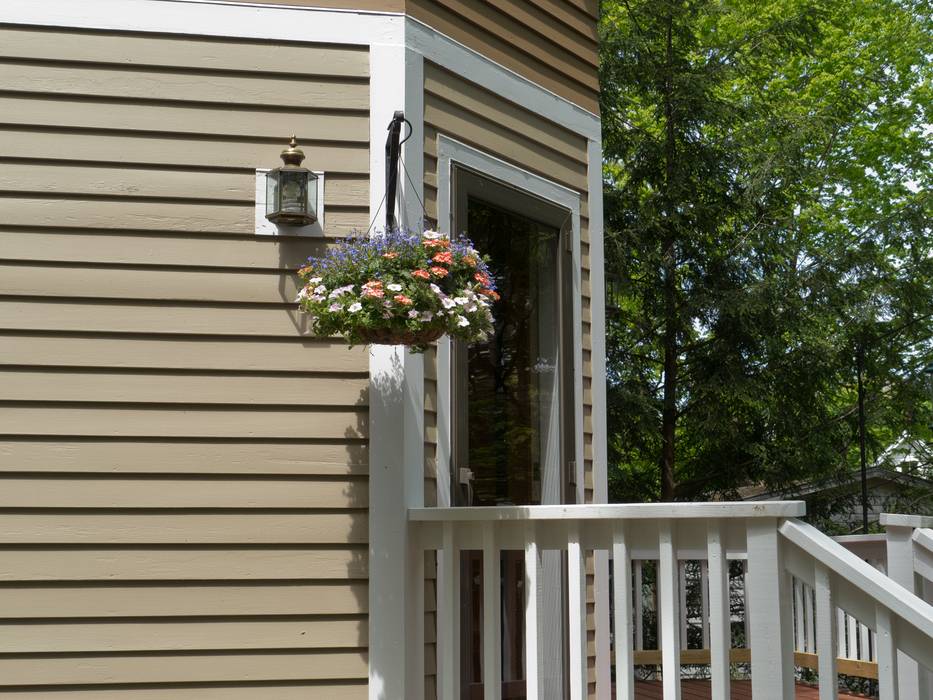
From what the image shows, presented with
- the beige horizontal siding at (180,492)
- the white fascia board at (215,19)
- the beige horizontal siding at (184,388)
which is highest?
the white fascia board at (215,19)

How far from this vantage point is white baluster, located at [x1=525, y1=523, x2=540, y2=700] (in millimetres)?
3061

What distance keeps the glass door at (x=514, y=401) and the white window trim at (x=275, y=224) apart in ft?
1.78

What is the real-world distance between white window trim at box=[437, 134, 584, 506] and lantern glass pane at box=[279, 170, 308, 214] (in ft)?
1.76

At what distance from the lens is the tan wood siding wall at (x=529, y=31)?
388 centimetres

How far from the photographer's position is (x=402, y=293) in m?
2.99

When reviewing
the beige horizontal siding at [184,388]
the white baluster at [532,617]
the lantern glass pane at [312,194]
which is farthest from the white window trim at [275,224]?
the white baluster at [532,617]

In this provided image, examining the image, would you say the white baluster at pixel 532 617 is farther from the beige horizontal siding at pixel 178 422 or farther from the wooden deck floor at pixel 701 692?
the wooden deck floor at pixel 701 692

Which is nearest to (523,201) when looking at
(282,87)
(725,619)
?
(282,87)

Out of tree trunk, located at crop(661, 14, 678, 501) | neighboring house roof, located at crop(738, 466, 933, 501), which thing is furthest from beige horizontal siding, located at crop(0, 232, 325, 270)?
neighboring house roof, located at crop(738, 466, 933, 501)

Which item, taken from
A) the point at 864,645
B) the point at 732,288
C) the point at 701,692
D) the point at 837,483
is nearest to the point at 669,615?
the point at 864,645

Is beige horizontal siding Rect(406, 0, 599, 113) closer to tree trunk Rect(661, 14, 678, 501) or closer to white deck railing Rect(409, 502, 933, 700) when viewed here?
white deck railing Rect(409, 502, 933, 700)

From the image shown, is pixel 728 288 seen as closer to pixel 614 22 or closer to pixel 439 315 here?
pixel 614 22

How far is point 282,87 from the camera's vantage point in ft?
12.0

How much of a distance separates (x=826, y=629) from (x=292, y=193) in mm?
2082
